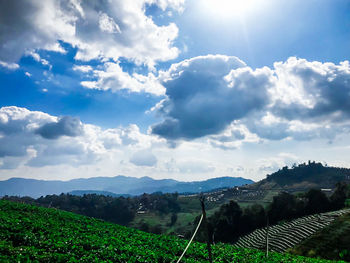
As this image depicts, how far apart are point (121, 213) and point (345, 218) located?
5745 inches

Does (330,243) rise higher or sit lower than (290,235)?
higher

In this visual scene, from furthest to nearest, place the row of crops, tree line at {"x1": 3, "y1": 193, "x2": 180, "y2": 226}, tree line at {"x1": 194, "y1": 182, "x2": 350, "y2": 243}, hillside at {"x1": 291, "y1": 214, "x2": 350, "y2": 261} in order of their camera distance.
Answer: tree line at {"x1": 3, "y1": 193, "x2": 180, "y2": 226} < tree line at {"x1": 194, "y1": 182, "x2": 350, "y2": 243} < the row of crops < hillside at {"x1": 291, "y1": 214, "x2": 350, "y2": 261}

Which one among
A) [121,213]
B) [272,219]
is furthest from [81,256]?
[121,213]

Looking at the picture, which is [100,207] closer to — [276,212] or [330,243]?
[276,212]

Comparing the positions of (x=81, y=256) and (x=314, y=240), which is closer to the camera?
(x=81, y=256)

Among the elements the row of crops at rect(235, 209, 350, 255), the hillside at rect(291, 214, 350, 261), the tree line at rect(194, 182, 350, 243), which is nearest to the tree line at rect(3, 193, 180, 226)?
the tree line at rect(194, 182, 350, 243)

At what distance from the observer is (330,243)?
48.3m

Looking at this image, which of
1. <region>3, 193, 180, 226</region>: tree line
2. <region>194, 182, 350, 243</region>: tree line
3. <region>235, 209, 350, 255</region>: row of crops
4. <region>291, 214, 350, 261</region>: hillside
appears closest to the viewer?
<region>291, 214, 350, 261</region>: hillside

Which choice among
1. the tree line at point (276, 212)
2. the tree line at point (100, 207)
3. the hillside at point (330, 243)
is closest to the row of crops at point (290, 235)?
the hillside at point (330, 243)

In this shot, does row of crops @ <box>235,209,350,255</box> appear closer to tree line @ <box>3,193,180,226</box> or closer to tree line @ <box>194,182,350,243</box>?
tree line @ <box>194,182,350,243</box>

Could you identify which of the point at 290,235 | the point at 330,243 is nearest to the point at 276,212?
the point at 290,235

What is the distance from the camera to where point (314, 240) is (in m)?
52.6

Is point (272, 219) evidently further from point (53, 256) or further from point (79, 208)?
point (79, 208)

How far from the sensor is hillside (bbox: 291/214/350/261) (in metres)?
43.7
